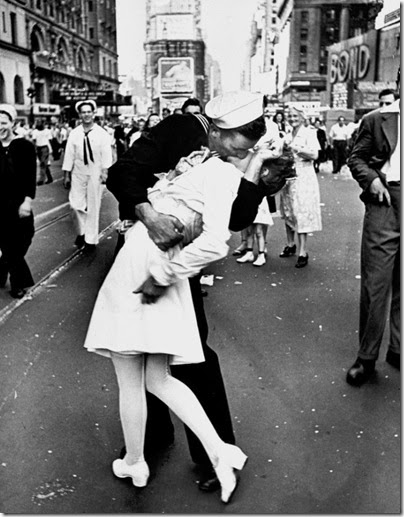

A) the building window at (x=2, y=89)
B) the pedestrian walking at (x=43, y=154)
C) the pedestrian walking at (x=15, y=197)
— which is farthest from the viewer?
the building window at (x=2, y=89)

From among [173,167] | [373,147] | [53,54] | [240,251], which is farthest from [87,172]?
[53,54]

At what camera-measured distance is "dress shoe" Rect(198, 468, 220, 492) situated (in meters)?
3.24

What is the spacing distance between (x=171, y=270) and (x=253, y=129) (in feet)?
2.24

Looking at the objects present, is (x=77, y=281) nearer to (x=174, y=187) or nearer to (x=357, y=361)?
(x=357, y=361)

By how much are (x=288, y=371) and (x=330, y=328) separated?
3.78 ft

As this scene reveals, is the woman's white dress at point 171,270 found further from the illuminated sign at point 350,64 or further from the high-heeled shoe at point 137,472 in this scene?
the illuminated sign at point 350,64

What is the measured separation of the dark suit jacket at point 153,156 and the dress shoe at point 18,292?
3.89 meters

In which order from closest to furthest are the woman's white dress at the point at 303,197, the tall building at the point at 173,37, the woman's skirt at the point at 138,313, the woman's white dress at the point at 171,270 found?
1. the woman's white dress at the point at 171,270
2. the woman's skirt at the point at 138,313
3. the woman's white dress at the point at 303,197
4. the tall building at the point at 173,37

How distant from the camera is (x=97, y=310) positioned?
2.99m

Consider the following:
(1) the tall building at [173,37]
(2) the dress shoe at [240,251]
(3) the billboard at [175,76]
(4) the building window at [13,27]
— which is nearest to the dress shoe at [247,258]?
(2) the dress shoe at [240,251]

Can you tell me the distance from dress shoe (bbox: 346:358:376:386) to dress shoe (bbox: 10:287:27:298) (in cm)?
362

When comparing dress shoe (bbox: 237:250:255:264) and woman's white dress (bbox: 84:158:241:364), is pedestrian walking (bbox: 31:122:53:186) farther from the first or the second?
woman's white dress (bbox: 84:158:241:364)

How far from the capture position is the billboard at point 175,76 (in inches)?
4084

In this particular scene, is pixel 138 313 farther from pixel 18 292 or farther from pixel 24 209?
pixel 18 292
